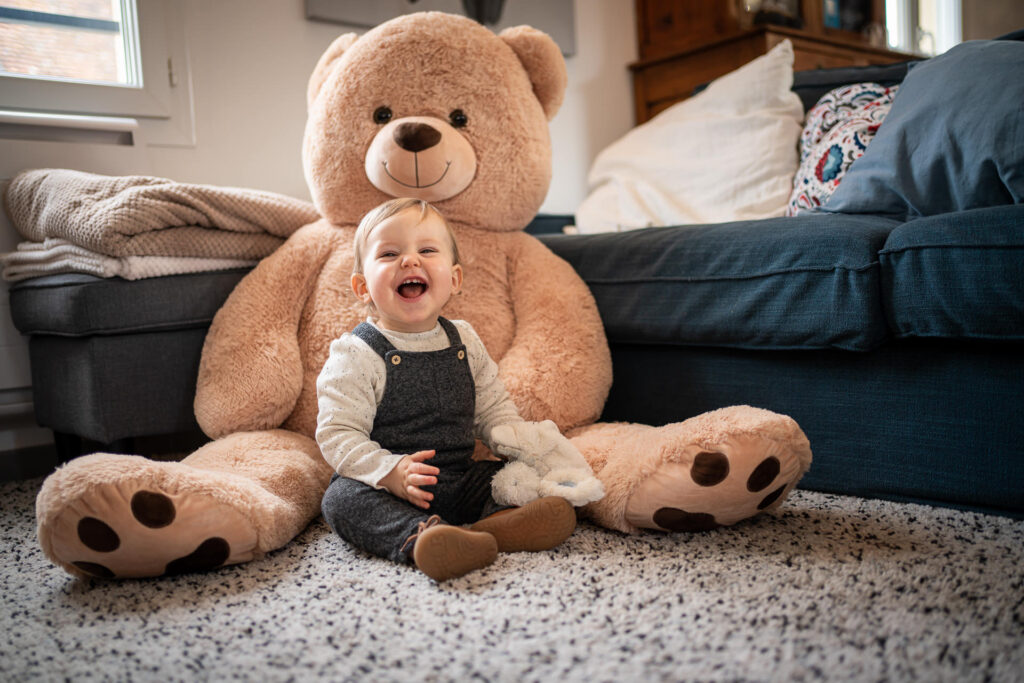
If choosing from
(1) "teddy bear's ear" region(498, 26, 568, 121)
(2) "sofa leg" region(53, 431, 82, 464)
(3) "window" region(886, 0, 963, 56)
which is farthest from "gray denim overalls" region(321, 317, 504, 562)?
(3) "window" region(886, 0, 963, 56)

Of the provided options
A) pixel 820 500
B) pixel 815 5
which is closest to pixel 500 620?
pixel 820 500

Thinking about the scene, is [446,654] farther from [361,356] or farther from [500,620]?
[361,356]

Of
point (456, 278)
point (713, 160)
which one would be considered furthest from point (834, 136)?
point (456, 278)

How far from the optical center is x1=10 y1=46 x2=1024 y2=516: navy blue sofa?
0.98m

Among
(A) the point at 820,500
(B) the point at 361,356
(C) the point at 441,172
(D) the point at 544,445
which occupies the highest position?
(C) the point at 441,172

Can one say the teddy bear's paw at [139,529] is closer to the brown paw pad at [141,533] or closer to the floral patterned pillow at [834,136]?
the brown paw pad at [141,533]

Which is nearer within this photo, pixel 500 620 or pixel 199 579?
pixel 500 620

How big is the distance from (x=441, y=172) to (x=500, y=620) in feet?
2.24

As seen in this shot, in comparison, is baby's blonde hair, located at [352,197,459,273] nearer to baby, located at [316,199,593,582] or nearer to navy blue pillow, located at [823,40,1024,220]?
baby, located at [316,199,593,582]

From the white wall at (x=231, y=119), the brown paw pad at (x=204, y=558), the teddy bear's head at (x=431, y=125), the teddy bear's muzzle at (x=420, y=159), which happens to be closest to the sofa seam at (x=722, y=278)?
the teddy bear's head at (x=431, y=125)

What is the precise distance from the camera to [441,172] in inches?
46.1

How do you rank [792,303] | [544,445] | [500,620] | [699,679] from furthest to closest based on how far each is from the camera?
1. [792,303]
2. [544,445]
3. [500,620]
4. [699,679]

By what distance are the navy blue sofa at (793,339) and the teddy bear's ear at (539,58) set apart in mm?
277

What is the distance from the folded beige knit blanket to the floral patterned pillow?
987 mm
